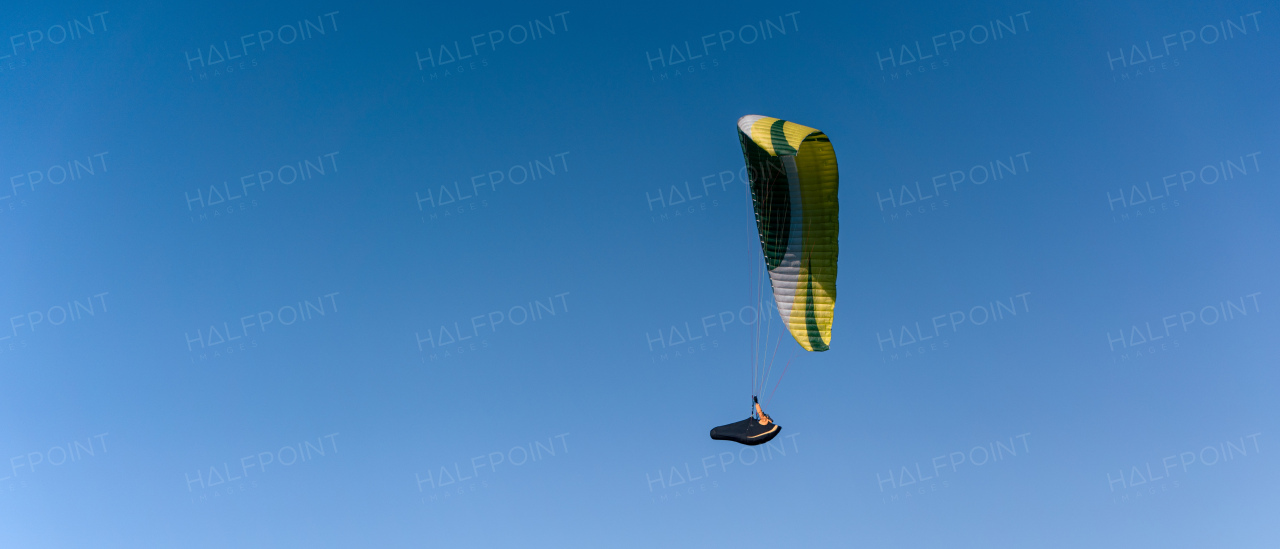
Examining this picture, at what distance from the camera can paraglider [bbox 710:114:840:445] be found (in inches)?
784

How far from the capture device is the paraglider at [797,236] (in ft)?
65.3

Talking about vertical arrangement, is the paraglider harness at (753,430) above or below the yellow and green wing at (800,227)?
below

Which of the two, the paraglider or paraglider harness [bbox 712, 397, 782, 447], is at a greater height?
the paraglider

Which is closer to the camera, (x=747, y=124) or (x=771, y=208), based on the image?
(x=747, y=124)

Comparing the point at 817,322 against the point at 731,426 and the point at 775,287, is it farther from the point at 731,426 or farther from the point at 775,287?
the point at 731,426

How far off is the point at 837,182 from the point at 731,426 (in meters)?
5.93

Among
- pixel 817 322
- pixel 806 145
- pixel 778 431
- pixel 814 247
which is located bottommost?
pixel 778 431

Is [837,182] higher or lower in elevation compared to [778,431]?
higher

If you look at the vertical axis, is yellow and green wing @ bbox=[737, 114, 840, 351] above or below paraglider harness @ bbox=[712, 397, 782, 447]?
above

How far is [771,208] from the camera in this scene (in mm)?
20828

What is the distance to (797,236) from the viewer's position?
2067 cm

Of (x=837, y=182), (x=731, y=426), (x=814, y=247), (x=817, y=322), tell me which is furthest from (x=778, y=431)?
(x=837, y=182)

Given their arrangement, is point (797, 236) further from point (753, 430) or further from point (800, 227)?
point (753, 430)

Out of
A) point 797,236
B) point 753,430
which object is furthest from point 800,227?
point 753,430
